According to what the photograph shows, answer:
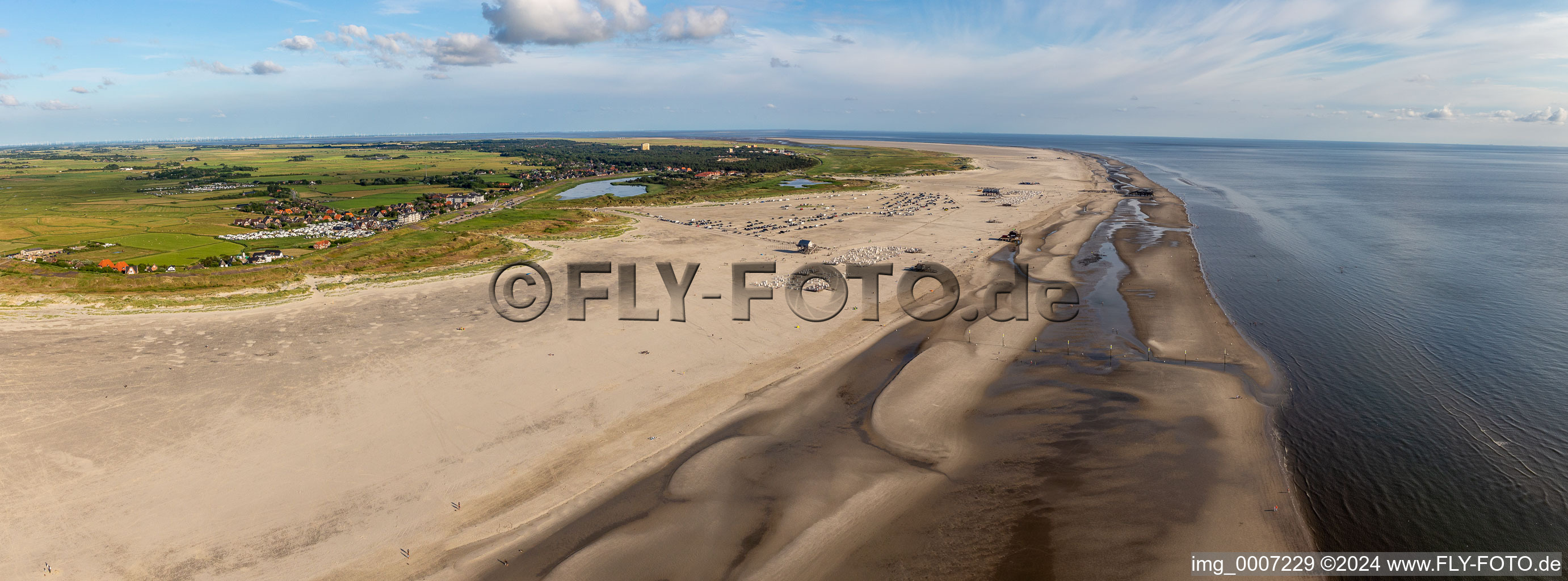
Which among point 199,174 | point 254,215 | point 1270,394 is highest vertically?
point 199,174

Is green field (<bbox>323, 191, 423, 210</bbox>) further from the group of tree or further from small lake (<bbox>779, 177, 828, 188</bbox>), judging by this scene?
small lake (<bbox>779, 177, 828, 188</bbox>)

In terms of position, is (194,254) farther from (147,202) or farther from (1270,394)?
(1270,394)

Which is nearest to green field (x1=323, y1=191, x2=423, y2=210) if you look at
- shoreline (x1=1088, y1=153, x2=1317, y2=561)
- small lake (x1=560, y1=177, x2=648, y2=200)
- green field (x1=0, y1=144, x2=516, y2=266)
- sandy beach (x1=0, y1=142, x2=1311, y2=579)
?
green field (x1=0, y1=144, x2=516, y2=266)

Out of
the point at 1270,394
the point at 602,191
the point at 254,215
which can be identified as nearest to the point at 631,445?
the point at 1270,394

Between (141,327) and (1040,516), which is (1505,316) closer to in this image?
(1040,516)

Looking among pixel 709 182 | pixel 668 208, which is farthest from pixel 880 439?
pixel 709 182

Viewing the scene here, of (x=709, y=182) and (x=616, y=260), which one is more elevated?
(x=709, y=182)
